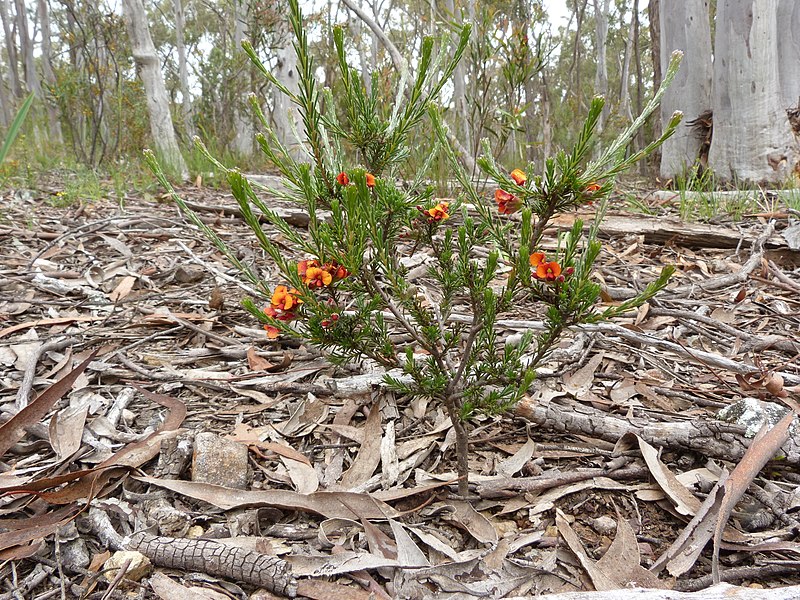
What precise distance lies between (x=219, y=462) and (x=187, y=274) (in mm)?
1495

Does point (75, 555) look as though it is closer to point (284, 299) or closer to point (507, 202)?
point (284, 299)

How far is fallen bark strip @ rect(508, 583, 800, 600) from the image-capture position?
33.4 inches

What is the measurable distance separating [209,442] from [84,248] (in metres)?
2.16

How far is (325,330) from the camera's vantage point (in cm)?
113

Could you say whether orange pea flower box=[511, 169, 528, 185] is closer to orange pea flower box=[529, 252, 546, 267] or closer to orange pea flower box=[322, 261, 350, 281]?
orange pea flower box=[529, 252, 546, 267]

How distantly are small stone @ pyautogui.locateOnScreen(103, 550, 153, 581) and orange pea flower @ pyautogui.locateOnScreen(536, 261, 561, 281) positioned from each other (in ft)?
3.14

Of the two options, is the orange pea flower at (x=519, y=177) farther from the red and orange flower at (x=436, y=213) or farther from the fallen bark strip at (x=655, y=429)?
the fallen bark strip at (x=655, y=429)

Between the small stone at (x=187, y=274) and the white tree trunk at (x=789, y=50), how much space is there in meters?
4.90

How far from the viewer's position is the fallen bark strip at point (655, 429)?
1330 millimetres

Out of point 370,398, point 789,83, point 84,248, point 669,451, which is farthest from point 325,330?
point 789,83

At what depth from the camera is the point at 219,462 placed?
4.48 feet

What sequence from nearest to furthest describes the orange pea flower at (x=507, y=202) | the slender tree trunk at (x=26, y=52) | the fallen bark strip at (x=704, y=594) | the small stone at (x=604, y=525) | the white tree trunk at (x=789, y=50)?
the fallen bark strip at (x=704, y=594), the orange pea flower at (x=507, y=202), the small stone at (x=604, y=525), the white tree trunk at (x=789, y=50), the slender tree trunk at (x=26, y=52)

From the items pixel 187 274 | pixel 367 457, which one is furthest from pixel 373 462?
pixel 187 274

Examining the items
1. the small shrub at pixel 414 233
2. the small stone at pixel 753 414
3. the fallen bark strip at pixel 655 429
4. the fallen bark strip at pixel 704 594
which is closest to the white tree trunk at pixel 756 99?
the small stone at pixel 753 414
